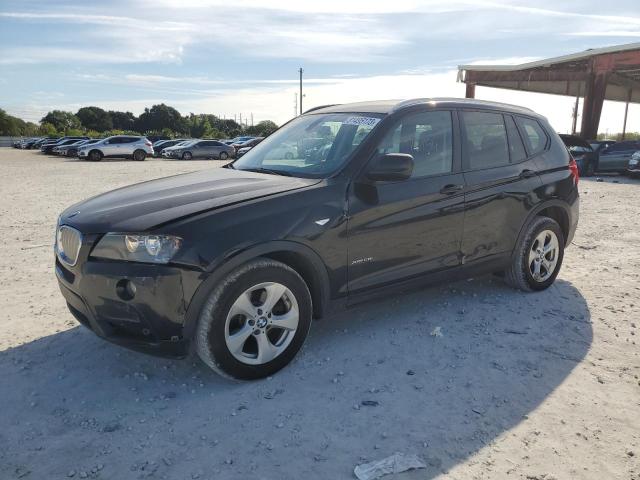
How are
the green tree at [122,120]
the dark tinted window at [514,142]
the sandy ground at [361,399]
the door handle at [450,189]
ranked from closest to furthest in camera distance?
1. the sandy ground at [361,399]
2. the door handle at [450,189]
3. the dark tinted window at [514,142]
4. the green tree at [122,120]

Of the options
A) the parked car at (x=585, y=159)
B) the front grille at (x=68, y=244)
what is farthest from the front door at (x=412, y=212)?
the parked car at (x=585, y=159)

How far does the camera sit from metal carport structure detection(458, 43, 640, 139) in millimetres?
25188

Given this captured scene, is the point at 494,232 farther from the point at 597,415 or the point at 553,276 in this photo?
the point at 597,415

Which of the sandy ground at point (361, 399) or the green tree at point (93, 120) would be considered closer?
the sandy ground at point (361, 399)

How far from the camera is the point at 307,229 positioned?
10.9ft

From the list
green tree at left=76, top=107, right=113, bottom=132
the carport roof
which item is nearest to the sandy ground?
the carport roof

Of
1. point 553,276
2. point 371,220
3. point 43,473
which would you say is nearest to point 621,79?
point 553,276

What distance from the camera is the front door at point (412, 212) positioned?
3627 millimetres

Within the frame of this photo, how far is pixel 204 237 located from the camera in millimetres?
2984

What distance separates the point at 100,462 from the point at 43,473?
0.82ft

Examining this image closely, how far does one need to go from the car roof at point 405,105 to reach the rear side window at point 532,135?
0.11m

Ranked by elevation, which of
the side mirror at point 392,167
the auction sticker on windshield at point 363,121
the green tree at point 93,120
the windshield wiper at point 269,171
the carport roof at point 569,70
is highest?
the carport roof at point 569,70

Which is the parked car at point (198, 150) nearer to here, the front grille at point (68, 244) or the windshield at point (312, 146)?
the windshield at point (312, 146)

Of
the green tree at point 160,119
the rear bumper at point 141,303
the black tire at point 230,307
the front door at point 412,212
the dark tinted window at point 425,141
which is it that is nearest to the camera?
the rear bumper at point 141,303
